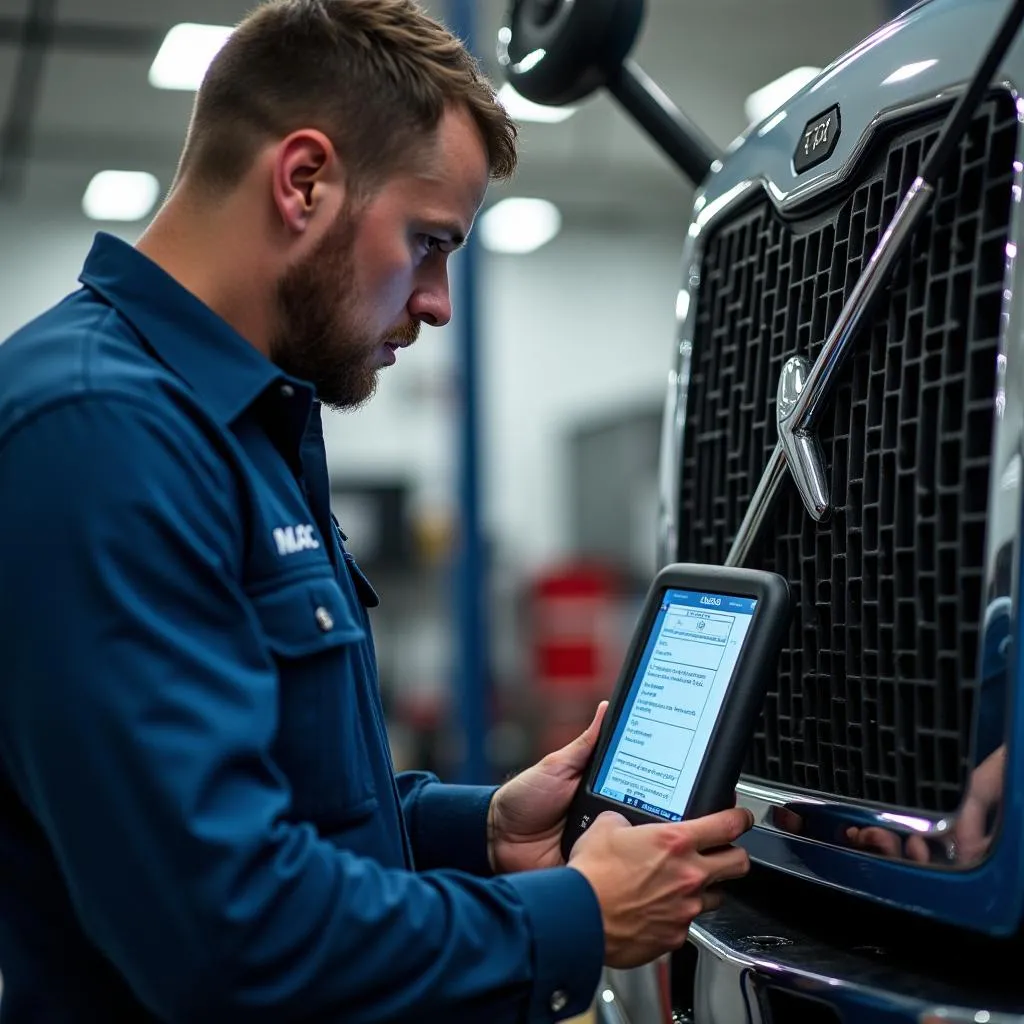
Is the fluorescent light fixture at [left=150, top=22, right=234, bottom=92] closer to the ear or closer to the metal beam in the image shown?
the metal beam

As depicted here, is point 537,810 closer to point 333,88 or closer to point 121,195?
point 333,88

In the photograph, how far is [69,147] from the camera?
8711 mm

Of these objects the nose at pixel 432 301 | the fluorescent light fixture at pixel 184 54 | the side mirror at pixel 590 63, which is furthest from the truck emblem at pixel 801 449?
the fluorescent light fixture at pixel 184 54

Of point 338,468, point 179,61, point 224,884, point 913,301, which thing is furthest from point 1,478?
point 338,468

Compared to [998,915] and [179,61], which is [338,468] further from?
[998,915]

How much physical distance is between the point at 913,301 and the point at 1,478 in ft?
2.19

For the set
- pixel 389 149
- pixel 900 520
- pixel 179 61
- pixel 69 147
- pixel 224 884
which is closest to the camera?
pixel 224 884

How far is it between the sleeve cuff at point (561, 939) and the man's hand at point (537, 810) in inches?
11.1

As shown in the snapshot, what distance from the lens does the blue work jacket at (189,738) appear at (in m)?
0.83

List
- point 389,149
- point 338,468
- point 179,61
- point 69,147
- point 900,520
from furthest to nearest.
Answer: point 338,468, point 69,147, point 179,61, point 389,149, point 900,520

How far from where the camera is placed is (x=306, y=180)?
108cm

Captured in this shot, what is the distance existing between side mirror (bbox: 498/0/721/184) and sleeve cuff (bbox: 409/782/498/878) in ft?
2.56

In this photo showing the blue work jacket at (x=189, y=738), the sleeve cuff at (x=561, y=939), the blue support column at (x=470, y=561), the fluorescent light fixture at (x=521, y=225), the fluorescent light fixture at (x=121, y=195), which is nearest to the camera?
the blue work jacket at (x=189, y=738)

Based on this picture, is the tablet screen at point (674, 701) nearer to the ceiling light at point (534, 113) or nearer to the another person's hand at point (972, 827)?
the another person's hand at point (972, 827)
